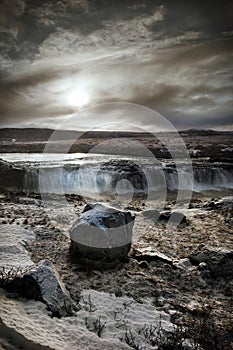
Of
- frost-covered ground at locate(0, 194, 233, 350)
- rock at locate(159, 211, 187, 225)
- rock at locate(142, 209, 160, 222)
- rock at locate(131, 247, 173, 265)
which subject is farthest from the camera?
rock at locate(142, 209, 160, 222)

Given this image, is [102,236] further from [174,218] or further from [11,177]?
[11,177]

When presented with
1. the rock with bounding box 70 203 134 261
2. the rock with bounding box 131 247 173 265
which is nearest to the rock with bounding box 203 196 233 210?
the rock with bounding box 131 247 173 265

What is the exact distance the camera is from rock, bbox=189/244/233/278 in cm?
915

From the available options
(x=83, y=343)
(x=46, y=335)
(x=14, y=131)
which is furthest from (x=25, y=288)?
(x=14, y=131)

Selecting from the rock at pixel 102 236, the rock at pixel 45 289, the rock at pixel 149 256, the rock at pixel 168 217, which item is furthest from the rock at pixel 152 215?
the rock at pixel 45 289

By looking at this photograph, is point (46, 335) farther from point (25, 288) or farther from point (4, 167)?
point (4, 167)

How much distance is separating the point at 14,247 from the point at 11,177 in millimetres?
17005

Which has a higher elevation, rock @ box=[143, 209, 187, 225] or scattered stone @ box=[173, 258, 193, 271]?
rock @ box=[143, 209, 187, 225]

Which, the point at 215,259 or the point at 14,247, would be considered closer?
the point at 215,259

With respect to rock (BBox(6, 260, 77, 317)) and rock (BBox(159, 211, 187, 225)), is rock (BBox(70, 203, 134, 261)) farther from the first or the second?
rock (BBox(159, 211, 187, 225))

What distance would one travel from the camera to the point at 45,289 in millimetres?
6578

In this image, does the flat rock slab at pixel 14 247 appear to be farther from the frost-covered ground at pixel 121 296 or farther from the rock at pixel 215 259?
the rock at pixel 215 259

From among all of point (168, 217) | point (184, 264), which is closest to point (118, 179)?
point (168, 217)

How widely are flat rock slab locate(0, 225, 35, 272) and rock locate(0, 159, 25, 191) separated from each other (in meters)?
13.9
